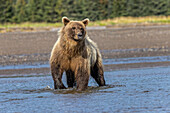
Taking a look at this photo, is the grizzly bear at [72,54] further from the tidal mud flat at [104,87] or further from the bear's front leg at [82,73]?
the tidal mud flat at [104,87]

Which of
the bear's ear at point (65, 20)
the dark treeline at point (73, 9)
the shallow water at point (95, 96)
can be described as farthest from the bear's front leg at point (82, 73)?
the dark treeline at point (73, 9)

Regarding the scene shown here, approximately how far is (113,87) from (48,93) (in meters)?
1.55

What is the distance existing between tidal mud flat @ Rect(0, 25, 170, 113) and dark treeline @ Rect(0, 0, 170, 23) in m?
33.3

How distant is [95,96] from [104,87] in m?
1.22

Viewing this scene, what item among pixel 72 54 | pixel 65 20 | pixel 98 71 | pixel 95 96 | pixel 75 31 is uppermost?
pixel 65 20

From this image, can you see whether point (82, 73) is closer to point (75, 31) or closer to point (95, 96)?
point (95, 96)

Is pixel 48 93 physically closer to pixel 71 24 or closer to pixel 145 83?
pixel 71 24

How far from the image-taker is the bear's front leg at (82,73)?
7.63m

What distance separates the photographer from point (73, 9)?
51750 mm

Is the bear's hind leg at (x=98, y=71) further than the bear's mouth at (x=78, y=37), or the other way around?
the bear's hind leg at (x=98, y=71)

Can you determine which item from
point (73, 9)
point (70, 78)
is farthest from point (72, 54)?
point (73, 9)

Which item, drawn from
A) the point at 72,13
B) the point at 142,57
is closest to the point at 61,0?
the point at 72,13

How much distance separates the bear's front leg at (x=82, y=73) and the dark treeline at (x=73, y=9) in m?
41.9

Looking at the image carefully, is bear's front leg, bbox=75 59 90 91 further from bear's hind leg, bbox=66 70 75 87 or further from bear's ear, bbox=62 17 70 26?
bear's ear, bbox=62 17 70 26
